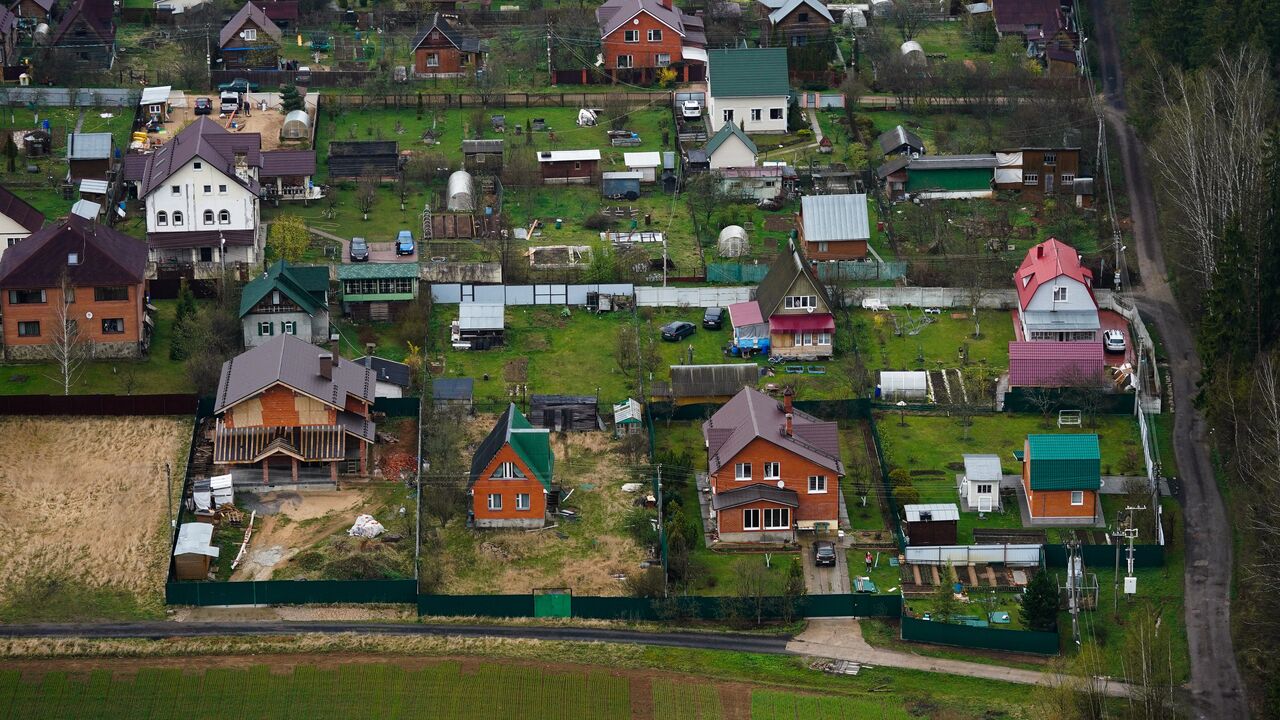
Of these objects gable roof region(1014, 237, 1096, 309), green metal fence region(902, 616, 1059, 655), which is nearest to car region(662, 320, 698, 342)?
gable roof region(1014, 237, 1096, 309)

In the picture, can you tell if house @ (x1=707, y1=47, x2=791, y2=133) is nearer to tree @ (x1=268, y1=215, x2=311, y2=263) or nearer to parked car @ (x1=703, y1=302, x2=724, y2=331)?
parked car @ (x1=703, y1=302, x2=724, y2=331)

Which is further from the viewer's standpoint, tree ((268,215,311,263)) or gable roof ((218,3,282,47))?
gable roof ((218,3,282,47))

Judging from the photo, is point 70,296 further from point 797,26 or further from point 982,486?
point 797,26

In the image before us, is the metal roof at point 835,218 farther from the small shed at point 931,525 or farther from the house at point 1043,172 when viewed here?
the small shed at point 931,525

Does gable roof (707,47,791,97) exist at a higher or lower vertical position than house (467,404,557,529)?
higher

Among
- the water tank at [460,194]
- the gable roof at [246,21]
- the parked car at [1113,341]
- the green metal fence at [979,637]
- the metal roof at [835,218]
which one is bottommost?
the green metal fence at [979,637]

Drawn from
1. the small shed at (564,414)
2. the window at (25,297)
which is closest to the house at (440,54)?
the window at (25,297)
